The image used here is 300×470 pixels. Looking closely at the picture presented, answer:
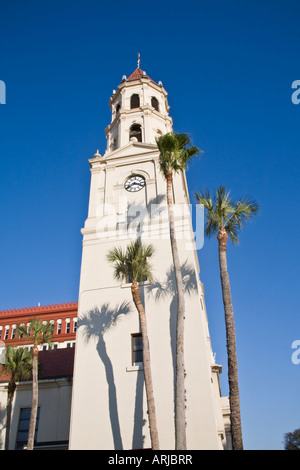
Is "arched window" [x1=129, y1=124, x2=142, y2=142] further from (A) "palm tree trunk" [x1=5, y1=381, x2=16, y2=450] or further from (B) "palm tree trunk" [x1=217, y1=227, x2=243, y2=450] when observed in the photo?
(A) "palm tree trunk" [x1=5, y1=381, x2=16, y2=450]

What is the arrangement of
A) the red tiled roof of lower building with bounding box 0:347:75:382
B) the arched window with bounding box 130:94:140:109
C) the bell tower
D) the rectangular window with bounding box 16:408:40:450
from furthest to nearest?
the arched window with bounding box 130:94:140:109
the red tiled roof of lower building with bounding box 0:347:75:382
the rectangular window with bounding box 16:408:40:450
the bell tower

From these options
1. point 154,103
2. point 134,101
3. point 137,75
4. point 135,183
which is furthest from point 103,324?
point 137,75

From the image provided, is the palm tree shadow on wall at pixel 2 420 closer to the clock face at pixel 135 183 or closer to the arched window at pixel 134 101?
the clock face at pixel 135 183

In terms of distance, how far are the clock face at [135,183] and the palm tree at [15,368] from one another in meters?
13.5

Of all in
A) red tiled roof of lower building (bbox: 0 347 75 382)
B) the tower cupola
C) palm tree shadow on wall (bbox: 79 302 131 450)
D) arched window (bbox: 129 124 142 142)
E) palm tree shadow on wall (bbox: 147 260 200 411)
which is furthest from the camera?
arched window (bbox: 129 124 142 142)

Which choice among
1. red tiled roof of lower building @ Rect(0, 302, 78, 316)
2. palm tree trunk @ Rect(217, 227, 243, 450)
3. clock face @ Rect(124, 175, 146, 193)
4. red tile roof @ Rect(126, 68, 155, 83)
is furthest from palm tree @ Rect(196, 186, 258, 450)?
red tiled roof of lower building @ Rect(0, 302, 78, 316)

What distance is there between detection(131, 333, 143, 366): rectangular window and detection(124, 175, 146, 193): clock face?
35.2 feet

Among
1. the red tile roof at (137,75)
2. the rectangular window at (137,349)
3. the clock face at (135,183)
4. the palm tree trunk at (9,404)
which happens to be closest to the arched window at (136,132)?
the clock face at (135,183)

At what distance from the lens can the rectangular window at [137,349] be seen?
1875 cm

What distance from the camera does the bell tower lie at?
16734mm

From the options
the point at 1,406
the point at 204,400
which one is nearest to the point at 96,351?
the point at 204,400

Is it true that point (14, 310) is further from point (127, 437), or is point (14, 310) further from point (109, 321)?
point (127, 437)

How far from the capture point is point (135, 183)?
1043 inches

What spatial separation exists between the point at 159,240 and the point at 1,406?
49.1 ft
